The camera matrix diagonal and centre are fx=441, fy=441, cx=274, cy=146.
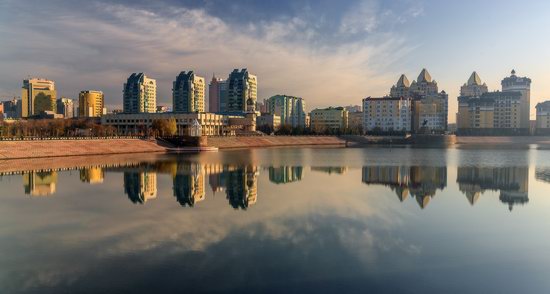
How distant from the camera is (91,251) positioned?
13.5 metres

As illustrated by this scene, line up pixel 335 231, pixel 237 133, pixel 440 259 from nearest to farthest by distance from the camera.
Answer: pixel 440 259
pixel 335 231
pixel 237 133

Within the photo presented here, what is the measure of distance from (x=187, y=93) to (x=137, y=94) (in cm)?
1810

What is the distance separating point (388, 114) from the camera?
14838 cm

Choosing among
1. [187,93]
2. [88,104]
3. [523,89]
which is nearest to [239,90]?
[187,93]

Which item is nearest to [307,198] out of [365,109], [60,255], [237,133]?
[60,255]

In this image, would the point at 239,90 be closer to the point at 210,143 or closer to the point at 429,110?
the point at 429,110

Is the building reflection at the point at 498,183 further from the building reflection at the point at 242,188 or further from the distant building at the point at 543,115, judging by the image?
the distant building at the point at 543,115

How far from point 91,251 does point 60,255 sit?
0.86 m

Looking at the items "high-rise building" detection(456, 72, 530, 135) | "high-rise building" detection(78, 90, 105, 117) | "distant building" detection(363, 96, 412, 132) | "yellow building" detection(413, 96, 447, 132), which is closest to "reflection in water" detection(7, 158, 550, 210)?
"distant building" detection(363, 96, 412, 132)

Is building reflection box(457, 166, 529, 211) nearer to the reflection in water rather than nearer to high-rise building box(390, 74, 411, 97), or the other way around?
the reflection in water

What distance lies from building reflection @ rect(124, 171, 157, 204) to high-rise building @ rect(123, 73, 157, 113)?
131m

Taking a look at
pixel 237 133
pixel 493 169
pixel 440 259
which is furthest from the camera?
pixel 237 133

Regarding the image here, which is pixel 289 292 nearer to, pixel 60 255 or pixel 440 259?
pixel 440 259

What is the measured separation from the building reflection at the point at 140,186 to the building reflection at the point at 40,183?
4.54 meters
